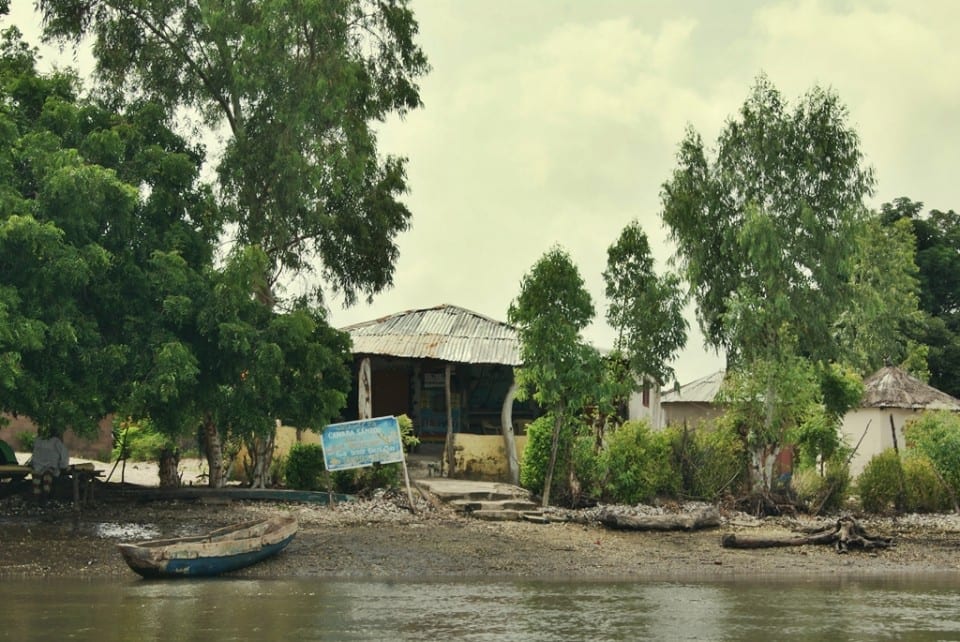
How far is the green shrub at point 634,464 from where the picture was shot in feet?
76.9

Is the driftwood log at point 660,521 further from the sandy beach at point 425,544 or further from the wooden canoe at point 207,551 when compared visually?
the wooden canoe at point 207,551

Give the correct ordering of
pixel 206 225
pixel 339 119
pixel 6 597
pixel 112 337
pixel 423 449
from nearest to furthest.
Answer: pixel 6 597 → pixel 112 337 → pixel 206 225 → pixel 339 119 → pixel 423 449

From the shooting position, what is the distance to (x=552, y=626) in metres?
13.6

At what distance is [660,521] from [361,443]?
18.6 feet

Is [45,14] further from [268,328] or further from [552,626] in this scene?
[552,626]

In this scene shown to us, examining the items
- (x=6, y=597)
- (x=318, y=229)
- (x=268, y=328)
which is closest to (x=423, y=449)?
(x=318, y=229)

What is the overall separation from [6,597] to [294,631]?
15.5 ft

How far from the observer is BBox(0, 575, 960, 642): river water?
1310 centimetres

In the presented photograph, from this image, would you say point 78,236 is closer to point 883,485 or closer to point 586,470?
point 586,470

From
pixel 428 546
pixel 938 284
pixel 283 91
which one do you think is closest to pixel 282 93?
pixel 283 91

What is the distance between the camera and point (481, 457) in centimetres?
2589

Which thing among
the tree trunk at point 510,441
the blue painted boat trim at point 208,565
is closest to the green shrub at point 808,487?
the tree trunk at point 510,441

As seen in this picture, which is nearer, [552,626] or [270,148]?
[552,626]

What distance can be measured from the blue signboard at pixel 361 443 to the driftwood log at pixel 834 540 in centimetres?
624
